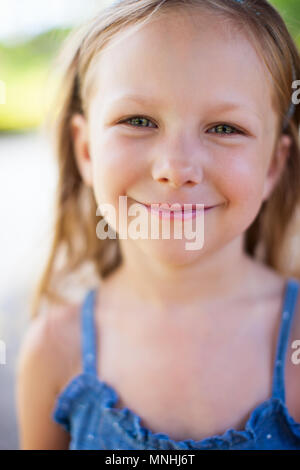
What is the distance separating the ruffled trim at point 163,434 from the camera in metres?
1.06

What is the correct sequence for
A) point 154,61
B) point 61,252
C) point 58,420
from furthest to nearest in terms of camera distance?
Result: point 61,252
point 58,420
point 154,61

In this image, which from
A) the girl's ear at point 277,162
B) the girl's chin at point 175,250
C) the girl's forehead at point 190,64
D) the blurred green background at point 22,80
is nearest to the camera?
the girl's forehead at point 190,64

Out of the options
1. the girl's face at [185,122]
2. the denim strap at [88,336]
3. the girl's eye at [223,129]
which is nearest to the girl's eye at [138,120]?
the girl's face at [185,122]

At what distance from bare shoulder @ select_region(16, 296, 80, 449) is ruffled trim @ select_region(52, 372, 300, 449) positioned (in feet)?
0.28

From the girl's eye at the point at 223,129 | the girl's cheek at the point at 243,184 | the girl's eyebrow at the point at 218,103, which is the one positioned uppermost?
the girl's eyebrow at the point at 218,103

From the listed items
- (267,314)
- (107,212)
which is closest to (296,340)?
(267,314)

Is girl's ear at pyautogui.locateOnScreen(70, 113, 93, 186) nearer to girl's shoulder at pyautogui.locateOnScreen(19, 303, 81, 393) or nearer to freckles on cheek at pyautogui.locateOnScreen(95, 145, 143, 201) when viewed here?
freckles on cheek at pyautogui.locateOnScreen(95, 145, 143, 201)

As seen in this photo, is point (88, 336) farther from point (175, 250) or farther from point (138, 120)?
point (138, 120)

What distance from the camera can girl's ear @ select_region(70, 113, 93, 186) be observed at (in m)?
1.24

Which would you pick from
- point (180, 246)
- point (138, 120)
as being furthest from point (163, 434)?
point (138, 120)

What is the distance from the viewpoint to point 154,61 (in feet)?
3.05

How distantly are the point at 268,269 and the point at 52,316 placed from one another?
59cm

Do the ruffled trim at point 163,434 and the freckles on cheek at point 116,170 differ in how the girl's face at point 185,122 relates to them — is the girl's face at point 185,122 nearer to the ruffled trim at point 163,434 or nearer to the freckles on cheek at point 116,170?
the freckles on cheek at point 116,170
